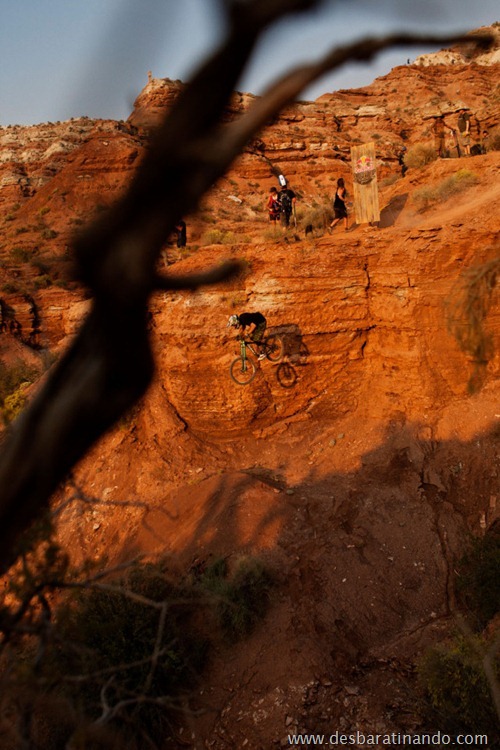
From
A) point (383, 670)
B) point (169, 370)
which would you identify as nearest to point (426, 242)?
point (169, 370)

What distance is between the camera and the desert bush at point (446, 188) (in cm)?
1163

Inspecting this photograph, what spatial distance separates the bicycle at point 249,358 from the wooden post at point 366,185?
157 inches

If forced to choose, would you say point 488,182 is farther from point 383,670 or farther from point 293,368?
point 383,670

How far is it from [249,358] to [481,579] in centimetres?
647

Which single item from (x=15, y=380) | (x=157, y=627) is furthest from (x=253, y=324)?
(x=15, y=380)

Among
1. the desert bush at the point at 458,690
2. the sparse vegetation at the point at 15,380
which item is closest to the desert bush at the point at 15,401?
the sparse vegetation at the point at 15,380

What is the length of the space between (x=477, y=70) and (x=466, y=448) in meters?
46.9

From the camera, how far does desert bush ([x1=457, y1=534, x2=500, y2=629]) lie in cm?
667

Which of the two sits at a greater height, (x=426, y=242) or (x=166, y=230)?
(x=426, y=242)

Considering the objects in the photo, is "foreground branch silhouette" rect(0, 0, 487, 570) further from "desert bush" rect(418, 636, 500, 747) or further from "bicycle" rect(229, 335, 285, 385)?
"bicycle" rect(229, 335, 285, 385)

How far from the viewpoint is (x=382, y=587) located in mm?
7609

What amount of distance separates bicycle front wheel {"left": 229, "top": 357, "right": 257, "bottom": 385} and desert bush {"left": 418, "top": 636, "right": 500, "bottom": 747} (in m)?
6.76

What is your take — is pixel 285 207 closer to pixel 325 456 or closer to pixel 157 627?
pixel 325 456

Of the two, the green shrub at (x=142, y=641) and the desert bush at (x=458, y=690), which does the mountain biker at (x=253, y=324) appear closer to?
the green shrub at (x=142, y=641)
